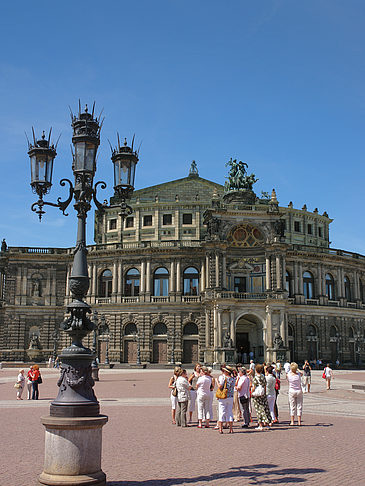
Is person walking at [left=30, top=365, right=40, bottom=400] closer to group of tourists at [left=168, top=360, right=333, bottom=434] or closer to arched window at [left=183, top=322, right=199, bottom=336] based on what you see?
group of tourists at [left=168, top=360, right=333, bottom=434]

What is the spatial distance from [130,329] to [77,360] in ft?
177

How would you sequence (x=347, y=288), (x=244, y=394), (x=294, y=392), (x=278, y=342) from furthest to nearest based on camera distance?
1. (x=347, y=288)
2. (x=278, y=342)
3. (x=294, y=392)
4. (x=244, y=394)

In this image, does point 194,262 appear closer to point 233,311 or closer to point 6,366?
point 233,311

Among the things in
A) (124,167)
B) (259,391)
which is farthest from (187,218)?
(124,167)

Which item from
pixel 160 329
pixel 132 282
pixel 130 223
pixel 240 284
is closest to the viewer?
pixel 160 329

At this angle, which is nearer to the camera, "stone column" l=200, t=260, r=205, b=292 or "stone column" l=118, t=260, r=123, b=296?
"stone column" l=200, t=260, r=205, b=292

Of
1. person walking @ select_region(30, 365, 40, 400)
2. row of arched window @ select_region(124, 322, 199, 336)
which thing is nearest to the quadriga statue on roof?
row of arched window @ select_region(124, 322, 199, 336)

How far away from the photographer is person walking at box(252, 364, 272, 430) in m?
16.8

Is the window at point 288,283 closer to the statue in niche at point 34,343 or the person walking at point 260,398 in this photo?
the statue in niche at point 34,343

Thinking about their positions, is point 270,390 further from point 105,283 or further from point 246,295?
point 105,283

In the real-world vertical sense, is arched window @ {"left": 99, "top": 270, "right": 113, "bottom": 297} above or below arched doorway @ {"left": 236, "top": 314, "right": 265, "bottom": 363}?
above

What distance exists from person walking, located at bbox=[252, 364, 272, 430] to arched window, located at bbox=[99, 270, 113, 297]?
49.4m

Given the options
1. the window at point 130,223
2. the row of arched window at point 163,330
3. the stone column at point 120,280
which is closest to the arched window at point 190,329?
the row of arched window at point 163,330

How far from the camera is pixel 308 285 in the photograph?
2581 inches
